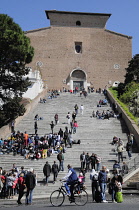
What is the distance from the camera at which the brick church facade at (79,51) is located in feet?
164

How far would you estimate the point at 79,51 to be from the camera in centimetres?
5147

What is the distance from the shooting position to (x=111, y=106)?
31469 mm

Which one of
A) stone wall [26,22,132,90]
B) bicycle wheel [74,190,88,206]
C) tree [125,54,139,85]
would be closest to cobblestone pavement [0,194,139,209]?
bicycle wheel [74,190,88,206]

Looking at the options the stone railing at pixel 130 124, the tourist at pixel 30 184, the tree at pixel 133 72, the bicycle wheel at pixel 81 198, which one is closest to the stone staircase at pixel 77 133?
the stone railing at pixel 130 124

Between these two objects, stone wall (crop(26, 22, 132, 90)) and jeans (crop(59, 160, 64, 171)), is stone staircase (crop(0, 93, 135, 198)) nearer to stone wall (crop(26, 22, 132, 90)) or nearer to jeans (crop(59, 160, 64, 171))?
jeans (crop(59, 160, 64, 171))

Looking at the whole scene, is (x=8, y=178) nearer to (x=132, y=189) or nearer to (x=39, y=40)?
(x=132, y=189)

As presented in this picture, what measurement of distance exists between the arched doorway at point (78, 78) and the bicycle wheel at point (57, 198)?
39720 mm

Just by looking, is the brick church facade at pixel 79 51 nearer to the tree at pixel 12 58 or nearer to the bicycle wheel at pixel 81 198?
the tree at pixel 12 58

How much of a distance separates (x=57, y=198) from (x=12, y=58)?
15.6m

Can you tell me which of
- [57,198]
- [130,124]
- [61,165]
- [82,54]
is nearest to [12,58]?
[130,124]

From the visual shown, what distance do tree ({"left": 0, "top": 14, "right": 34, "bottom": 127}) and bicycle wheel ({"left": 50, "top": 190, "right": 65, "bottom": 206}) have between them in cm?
1399

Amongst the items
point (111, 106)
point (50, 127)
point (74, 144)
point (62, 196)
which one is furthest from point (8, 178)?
point (111, 106)

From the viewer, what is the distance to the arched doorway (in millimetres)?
50072

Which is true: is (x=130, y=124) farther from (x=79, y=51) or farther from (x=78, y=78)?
(x=79, y=51)
